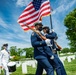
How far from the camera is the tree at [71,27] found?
54.5 metres

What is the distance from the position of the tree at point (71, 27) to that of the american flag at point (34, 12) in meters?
42.3

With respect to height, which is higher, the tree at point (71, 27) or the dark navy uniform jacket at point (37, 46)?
the tree at point (71, 27)

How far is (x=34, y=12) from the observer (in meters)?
12.0

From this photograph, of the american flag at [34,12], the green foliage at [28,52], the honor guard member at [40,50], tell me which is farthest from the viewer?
the green foliage at [28,52]

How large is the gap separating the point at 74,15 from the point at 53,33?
48176 mm

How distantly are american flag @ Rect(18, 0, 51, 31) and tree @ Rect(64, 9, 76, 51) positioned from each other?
1665 inches

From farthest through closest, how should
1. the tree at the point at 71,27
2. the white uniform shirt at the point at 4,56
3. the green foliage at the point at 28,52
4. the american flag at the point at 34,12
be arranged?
the green foliage at the point at 28,52 < the tree at the point at 71,27 < the white uniform shirt at the point at 4,56 < the american flag at the point at 34,12

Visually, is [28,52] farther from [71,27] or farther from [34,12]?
[34,12]

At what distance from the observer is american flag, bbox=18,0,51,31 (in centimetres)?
1129

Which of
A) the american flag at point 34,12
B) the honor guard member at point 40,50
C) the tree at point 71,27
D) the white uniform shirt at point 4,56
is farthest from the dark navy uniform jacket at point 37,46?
the tree at point 71,27

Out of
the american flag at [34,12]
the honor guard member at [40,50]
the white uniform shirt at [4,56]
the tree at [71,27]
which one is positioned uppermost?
the tree at [71,27]

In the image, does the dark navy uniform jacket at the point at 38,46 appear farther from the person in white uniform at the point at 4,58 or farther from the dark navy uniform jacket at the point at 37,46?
the person in white uniform at the point at 4,58

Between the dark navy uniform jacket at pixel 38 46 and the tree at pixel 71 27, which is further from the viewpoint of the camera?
the tree at pixel 71 27

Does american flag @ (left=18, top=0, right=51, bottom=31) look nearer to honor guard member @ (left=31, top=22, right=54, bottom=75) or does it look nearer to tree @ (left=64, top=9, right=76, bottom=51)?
honor guard member @ (left=31, top=22, right=54, bottom=75)
